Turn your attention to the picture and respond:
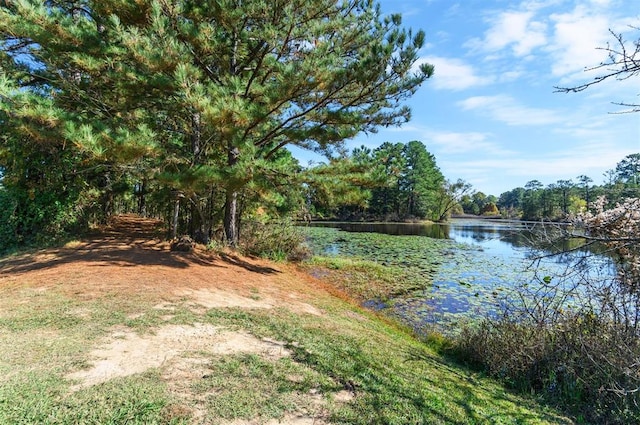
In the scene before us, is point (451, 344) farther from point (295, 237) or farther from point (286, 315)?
point (295, 237)

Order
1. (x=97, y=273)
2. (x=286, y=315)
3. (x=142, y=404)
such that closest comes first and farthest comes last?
(x=142, y=404)
(x=286, y=315)
(x=97, y=273)

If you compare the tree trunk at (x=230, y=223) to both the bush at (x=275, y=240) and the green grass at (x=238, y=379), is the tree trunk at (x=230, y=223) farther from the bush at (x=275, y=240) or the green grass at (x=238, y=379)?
the green grass at (x=238, y=379)

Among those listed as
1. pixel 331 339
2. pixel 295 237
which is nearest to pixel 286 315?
pixel 331 339

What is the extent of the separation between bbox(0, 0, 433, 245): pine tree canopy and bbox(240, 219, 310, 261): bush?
3.08 metres

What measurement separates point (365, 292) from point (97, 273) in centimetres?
597

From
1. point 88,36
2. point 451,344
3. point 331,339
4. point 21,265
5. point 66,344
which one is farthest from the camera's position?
point 88,36

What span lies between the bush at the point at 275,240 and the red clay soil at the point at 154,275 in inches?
56.9

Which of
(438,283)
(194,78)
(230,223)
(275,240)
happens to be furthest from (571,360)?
(275,240)

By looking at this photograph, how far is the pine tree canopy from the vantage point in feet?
21.2

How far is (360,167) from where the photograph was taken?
9.03 m

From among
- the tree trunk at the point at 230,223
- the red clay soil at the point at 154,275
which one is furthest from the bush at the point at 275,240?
the red clay soil at the point at 154,275

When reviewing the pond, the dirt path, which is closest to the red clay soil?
the dirt path

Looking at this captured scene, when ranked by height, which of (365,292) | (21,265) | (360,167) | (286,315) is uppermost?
(360,167)

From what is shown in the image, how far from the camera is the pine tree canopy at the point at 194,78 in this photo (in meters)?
6.47
